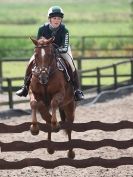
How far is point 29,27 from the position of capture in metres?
44.2

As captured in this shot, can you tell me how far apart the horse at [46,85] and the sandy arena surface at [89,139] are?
0.54m

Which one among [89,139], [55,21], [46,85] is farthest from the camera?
[89,139]

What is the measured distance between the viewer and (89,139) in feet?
41.6

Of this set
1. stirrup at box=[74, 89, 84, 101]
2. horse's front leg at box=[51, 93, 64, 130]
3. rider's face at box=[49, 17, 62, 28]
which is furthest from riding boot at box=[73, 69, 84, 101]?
rider's face at box=[49, 17, 62, 28]

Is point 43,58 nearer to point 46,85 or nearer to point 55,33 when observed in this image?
point 46,85

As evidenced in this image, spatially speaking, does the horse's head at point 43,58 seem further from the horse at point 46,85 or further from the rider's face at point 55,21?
the rider's face at point 55,21

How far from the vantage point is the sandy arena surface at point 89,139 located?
955 centimetres

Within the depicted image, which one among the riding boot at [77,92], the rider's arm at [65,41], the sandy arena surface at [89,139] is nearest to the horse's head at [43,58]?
the rider's arm at [65,41]

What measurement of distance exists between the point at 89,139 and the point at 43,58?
157 inches

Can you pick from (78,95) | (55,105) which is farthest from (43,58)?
(78,95)

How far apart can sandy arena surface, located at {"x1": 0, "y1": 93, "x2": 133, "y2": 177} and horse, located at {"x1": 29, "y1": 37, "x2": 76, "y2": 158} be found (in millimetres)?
540

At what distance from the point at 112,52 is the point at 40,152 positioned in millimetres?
21148

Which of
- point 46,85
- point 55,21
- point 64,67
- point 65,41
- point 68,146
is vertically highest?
point 55,21

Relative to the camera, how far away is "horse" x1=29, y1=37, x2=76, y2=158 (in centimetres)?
902
